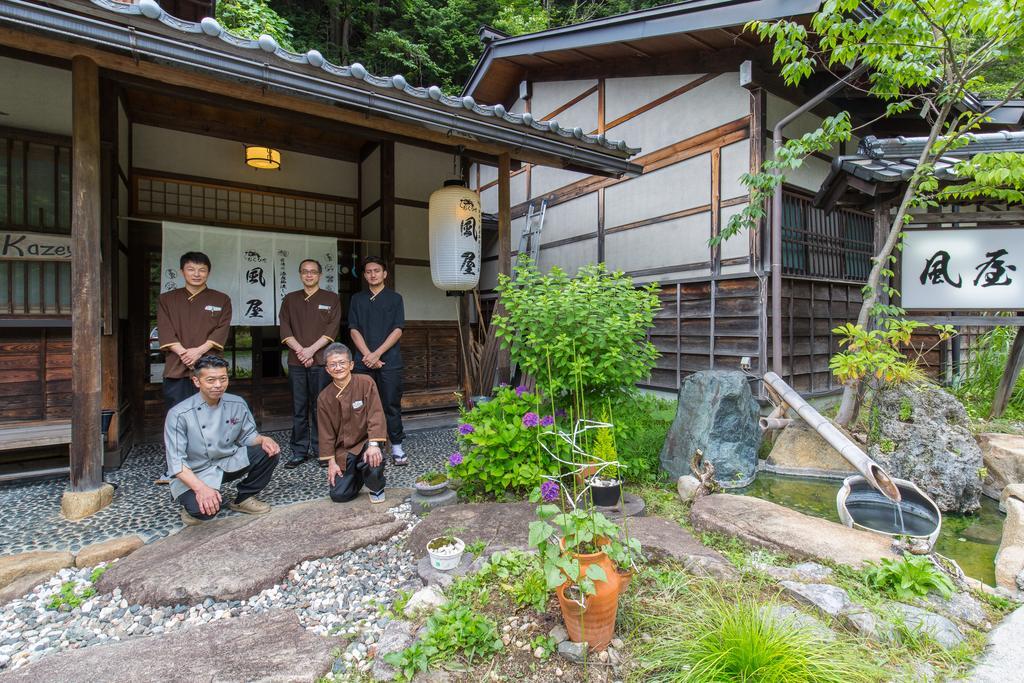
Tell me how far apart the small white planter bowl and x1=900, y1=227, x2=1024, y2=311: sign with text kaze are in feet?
18.1

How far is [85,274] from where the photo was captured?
152 inches

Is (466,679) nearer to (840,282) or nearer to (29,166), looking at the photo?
(29,166)

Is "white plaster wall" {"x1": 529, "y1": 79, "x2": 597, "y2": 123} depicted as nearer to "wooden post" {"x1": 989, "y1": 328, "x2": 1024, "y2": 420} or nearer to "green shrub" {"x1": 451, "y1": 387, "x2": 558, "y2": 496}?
"wooden post" {"x1": 989, "y1": 328, "x2": 1024, "y2": 420}

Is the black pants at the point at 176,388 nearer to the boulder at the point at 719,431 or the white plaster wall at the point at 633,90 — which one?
the boulder at the point at 719,431

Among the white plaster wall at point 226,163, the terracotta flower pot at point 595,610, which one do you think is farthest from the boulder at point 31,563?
the white plaster wall at point 226,163

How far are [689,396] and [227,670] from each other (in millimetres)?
4661

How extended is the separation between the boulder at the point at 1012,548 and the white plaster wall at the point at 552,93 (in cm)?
834

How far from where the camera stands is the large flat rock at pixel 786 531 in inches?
130

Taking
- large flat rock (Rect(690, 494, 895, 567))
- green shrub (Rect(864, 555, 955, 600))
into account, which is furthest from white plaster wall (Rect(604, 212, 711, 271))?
green shrub (Rect(864, 555, 955, 600))

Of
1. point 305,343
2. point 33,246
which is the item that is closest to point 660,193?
point 305,343

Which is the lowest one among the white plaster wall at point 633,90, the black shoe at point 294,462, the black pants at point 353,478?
the black shoe at point 294,462

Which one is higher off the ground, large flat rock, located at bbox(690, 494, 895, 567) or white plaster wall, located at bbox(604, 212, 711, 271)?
white plaster wall, located at bbox(604, 212, 711, 271)

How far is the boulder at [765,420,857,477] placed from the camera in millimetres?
5535

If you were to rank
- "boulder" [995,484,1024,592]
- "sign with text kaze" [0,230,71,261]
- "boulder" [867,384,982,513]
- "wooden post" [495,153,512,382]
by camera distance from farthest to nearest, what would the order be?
1. "wooden post" [495,153,512,382]
2. "sign with text kaze" [0,230,71,261]
3. "boulder" [867,384,982,513]
4. "boulder" [995,484,1024,592]
